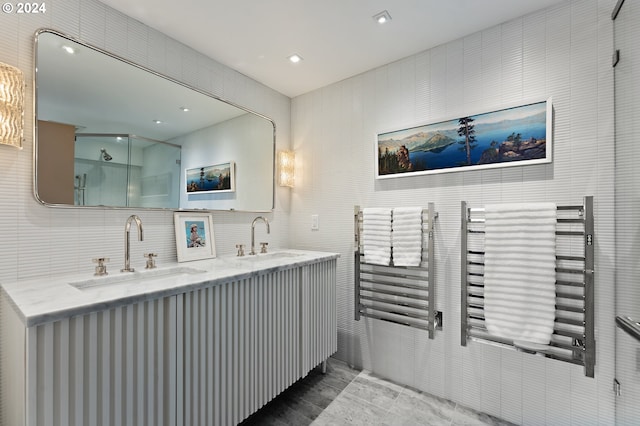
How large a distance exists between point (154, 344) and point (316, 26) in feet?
5.83

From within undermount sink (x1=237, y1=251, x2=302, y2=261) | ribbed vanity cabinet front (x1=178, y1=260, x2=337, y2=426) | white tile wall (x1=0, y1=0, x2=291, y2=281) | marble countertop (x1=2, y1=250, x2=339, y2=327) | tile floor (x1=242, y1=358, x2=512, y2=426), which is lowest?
tile floor (x1=242, y1=358, x2=512, y2=426)

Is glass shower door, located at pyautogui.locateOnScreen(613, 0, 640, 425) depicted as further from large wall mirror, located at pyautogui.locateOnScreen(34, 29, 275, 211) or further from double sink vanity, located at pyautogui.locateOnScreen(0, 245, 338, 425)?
large wall mirror, located at pyautogui.locateOnScreen(34, 29, 275, 211)

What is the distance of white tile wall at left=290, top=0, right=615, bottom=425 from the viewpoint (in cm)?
143

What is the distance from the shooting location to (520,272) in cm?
150

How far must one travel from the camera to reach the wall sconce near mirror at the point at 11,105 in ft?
3.75

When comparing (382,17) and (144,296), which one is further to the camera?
(382,17)

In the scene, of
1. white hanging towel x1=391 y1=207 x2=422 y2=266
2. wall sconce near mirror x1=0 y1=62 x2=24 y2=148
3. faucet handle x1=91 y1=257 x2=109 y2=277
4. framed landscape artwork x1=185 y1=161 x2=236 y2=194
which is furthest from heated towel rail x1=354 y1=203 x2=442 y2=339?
wall sconce near mirror x1=0 y1=62 x2=24 y2=148

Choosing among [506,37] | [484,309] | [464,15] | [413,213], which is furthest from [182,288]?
A: [506,37]

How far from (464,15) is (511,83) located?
46 cm

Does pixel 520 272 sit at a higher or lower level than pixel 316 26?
lower

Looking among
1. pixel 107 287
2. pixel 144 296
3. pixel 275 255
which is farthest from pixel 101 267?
pixel 275 255

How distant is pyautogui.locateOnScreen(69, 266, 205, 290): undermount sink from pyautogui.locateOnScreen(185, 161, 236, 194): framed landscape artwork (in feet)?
1.68

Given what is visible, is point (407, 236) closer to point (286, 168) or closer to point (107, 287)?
point (286, 168)

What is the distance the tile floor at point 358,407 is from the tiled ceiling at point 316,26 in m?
2.22
